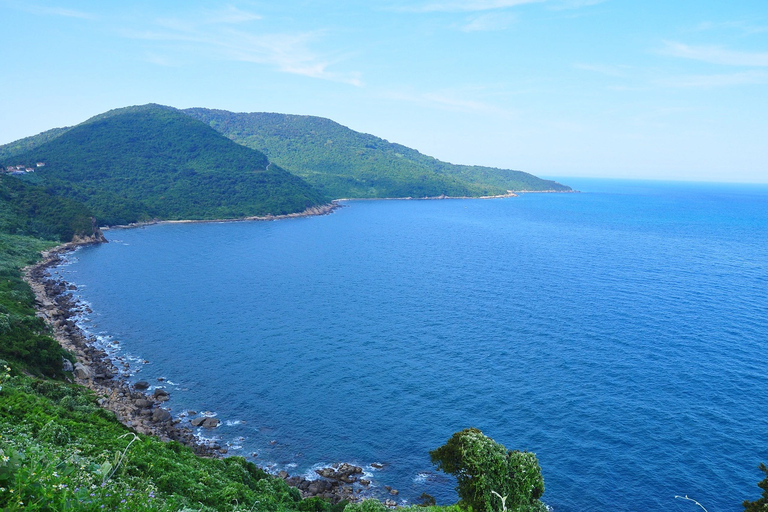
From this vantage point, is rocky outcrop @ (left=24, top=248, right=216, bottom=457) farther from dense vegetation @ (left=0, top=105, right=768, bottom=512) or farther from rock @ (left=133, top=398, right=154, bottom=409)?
dense vegetation @ (left=0, top=105, right=768, bottom=512)

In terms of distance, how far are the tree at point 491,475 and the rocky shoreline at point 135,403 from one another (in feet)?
32.0

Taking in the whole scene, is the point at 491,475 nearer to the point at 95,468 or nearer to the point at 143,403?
the point at 95,468

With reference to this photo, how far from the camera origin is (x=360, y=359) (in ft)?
204

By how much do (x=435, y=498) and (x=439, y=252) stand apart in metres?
103

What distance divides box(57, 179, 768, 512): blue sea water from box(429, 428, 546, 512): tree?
9449mm

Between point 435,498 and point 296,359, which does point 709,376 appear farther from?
point 296,359

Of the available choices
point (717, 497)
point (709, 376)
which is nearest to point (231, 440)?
point (717, 497)

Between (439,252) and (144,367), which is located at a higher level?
(439,252)

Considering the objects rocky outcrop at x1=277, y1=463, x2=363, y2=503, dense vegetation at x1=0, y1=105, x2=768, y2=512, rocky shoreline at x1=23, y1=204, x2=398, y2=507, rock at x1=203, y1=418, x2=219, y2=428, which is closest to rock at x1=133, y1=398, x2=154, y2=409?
rocky shoreline at x1=23, y1=204, x2=398, y2=507

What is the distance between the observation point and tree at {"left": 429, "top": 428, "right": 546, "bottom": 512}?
28453 mm

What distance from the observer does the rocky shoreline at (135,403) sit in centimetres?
3909

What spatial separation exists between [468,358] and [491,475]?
33.1m

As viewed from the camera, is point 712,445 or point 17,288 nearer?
point 712,445

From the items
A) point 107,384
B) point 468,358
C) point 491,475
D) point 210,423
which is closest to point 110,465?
point 491,475
